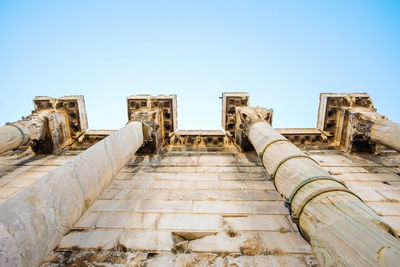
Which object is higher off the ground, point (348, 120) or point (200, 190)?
point (348, 120)

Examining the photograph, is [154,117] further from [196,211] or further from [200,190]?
[196,211]

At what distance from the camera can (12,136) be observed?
21.8ft

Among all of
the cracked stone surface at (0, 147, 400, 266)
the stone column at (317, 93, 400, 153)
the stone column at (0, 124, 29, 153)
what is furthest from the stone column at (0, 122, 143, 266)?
the stone column at (317, 93, 400, 153)

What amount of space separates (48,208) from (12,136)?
540cm

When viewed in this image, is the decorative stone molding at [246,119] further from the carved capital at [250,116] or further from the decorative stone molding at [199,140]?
the decorative stone molding at [199,140]

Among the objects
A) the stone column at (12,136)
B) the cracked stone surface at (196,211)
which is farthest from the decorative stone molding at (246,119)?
the stone column at (12,136)

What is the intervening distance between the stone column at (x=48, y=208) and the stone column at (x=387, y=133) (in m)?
7.75

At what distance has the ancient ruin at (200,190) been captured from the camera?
2.59m

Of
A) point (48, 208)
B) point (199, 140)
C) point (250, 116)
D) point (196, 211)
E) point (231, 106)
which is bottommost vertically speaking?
point (196, 211)

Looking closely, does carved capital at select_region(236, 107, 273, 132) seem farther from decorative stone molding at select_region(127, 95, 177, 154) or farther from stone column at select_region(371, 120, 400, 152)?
stone column at select_region(371, 120, 400, 152)

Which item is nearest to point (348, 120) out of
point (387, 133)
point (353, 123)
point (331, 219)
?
point (353, 123)

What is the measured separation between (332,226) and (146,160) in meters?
6.41

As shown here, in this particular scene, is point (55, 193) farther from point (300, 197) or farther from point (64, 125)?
point (64, 125)

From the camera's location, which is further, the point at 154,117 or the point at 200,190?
the point at 154,117
